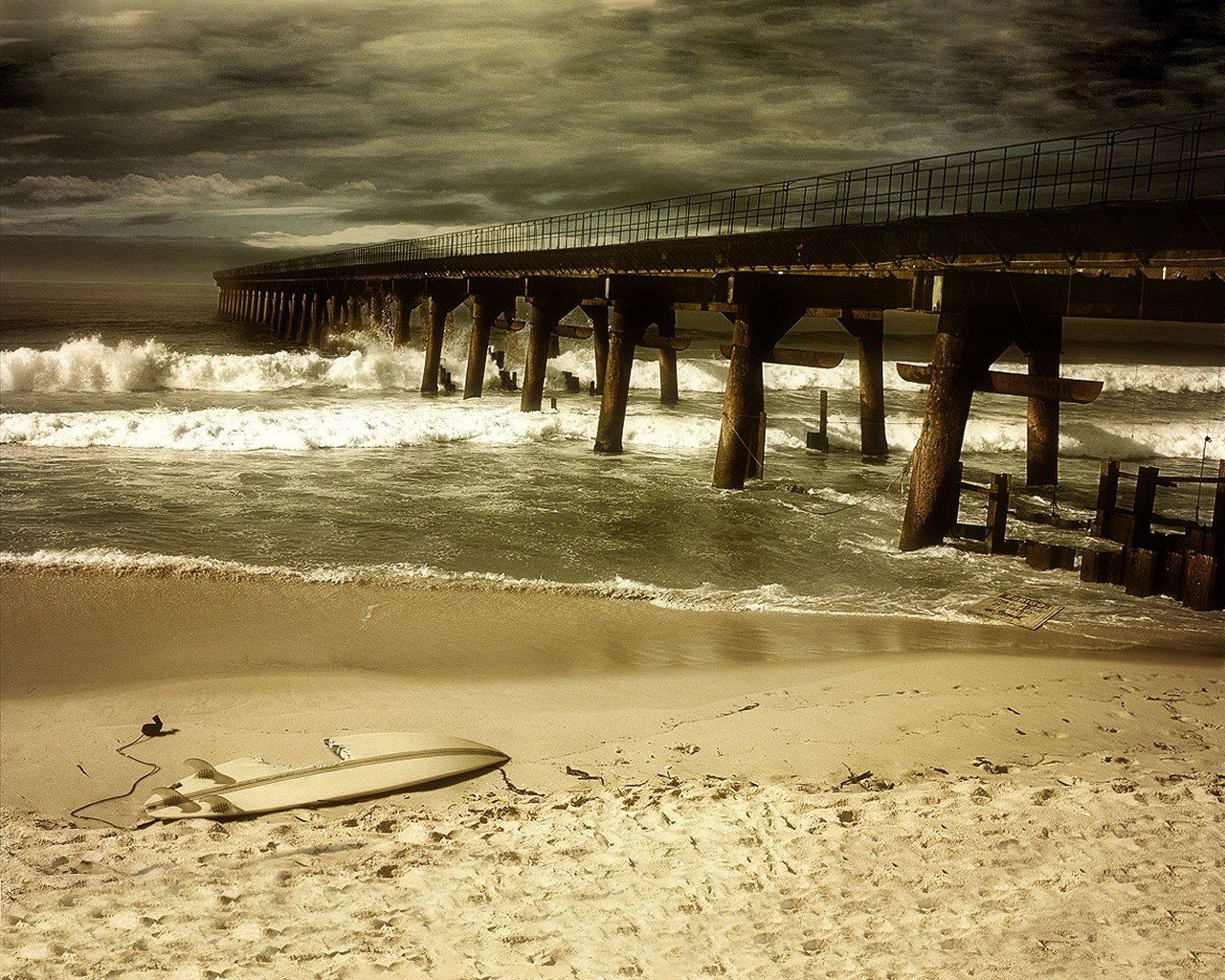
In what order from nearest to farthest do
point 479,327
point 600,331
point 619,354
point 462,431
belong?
point 619,354, point 462,431, point 600,331, point 479,327

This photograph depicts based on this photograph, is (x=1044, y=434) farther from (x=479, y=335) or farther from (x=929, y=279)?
(x=479, y=335)

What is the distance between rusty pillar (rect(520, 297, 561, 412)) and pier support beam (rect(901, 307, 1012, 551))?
31.0 feet

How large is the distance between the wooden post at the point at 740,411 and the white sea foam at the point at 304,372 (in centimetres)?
1275

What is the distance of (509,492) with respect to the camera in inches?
480

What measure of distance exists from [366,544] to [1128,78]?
9684 millimetres

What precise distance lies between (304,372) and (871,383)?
19757mm

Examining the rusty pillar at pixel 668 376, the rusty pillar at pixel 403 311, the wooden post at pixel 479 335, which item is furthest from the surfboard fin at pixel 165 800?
the rusty pillar at pixel 403 311

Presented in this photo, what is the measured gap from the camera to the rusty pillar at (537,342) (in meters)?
18.0

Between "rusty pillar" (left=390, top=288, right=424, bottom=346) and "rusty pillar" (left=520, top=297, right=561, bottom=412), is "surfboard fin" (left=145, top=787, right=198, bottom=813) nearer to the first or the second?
"rusty pillar" (left=520, top=297, right=561, bottom=412)

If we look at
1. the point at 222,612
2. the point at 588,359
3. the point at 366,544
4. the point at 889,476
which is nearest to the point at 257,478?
the point at 366,544

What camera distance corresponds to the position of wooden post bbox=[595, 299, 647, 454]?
48.5 ft

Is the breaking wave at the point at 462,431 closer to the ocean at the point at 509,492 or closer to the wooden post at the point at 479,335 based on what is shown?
the ocean at the point at 509,492

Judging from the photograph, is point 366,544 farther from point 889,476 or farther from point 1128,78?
point 1128,78

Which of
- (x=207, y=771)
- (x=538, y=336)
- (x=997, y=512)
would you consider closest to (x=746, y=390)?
(x=997, y=512)
